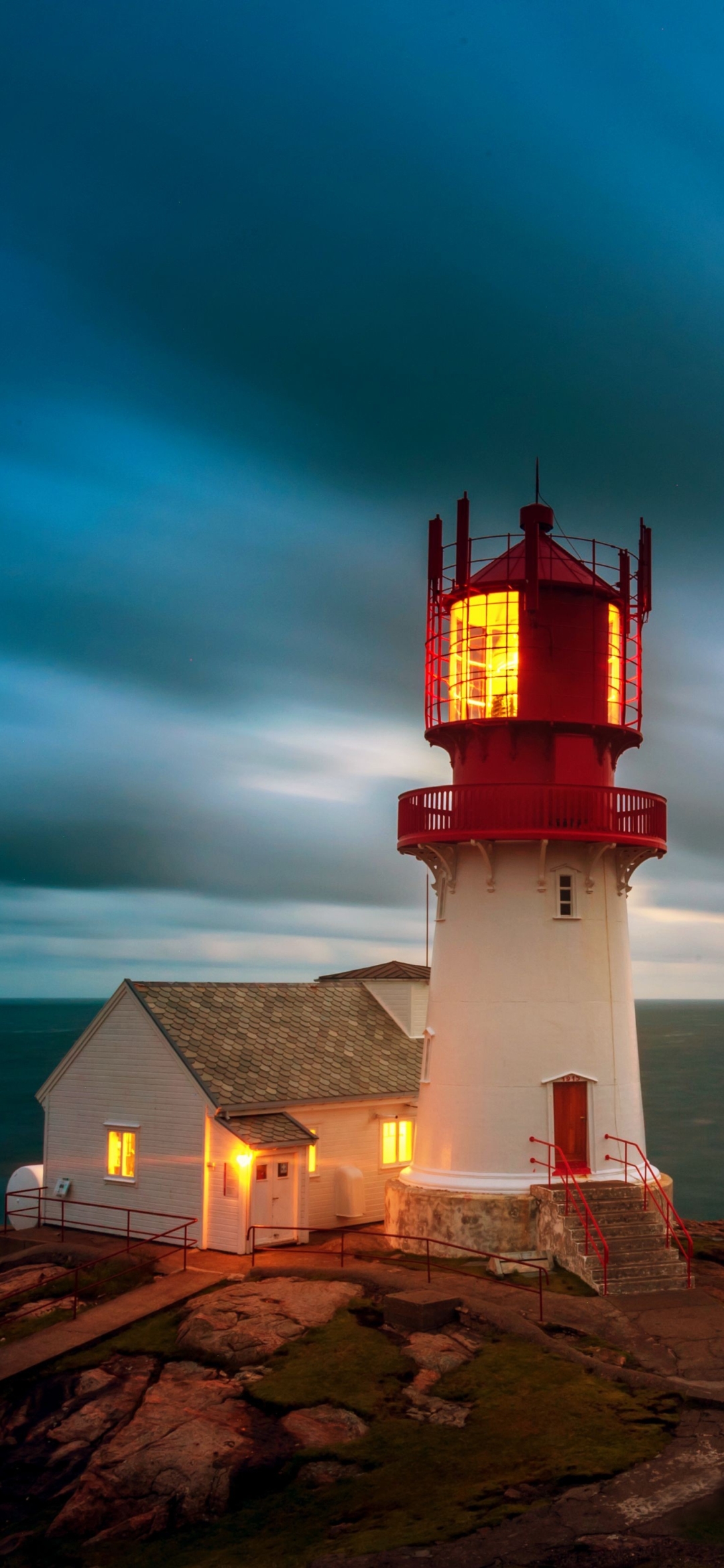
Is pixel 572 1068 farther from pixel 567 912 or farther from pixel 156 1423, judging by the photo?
pixel 156 1423

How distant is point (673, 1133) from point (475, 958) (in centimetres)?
6621

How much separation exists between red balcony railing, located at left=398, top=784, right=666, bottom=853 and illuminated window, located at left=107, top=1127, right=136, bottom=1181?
847 cm

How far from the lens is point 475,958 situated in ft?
78.2

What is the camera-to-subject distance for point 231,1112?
24.1m

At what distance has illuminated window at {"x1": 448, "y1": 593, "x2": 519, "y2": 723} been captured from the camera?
78.9 ft

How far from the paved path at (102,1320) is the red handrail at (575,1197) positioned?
5.91 meters

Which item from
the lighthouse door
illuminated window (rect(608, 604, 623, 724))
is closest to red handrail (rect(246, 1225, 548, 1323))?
A: the lighthouse door

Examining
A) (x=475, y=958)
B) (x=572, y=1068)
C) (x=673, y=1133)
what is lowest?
(x=673, y=1133)

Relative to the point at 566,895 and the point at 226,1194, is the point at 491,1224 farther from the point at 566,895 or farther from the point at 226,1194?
the point at 566,895

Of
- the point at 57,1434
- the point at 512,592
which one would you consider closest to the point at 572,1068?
the point at 512,592

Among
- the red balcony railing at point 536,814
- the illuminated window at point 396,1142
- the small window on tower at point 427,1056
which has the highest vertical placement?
the red balcony railing at point 536,814

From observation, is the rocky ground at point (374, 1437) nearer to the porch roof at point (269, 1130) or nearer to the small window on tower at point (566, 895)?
the porch roof at point (269, 1130)

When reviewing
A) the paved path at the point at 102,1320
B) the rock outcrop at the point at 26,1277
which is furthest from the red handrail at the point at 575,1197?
the rock outcrop at the point at 26,1277

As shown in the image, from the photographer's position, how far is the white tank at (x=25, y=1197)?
91.0 ft
